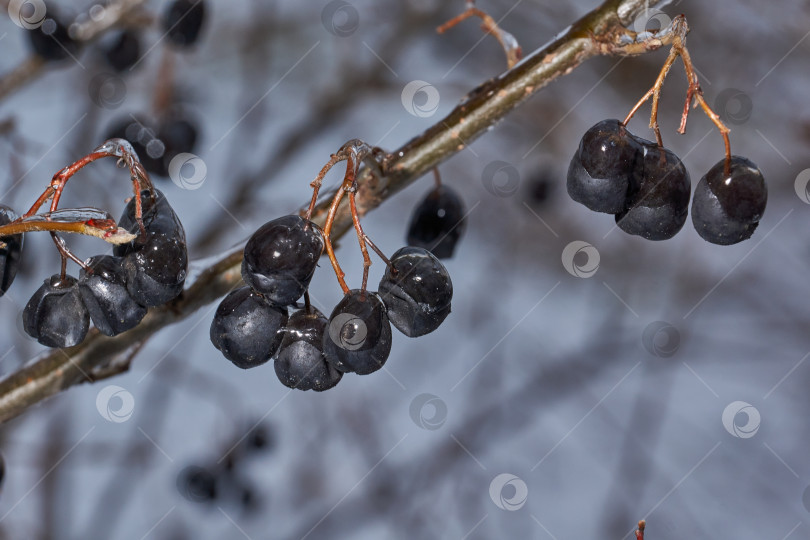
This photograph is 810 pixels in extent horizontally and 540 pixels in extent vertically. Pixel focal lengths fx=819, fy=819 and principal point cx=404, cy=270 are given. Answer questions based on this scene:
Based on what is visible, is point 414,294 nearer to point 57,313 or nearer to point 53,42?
point 57,313

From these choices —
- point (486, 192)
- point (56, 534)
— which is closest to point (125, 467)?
point (56, 534)

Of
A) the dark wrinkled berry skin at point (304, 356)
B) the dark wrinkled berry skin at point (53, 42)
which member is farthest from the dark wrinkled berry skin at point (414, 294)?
the dark wrinkled berry skin at point (53, 42)

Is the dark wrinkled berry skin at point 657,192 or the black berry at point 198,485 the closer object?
the dark wrinkled berry skin at point 657,192

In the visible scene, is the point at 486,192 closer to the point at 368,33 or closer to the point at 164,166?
the point at 368,33

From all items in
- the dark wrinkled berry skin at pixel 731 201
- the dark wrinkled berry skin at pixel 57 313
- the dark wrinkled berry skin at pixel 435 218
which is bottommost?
the dark wrinkled berry skin at pixel 57 313

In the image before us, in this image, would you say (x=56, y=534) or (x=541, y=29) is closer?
(x=56, y=534)

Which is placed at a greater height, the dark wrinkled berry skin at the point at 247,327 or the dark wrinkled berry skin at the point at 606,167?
the dark wrinkled berry skin at the point at 606,167

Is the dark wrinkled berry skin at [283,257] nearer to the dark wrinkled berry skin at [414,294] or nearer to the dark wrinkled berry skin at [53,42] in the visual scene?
the dark wrinkled berry skin at [414,294]

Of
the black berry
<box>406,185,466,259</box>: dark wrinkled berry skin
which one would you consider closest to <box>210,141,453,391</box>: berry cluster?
<box>406,185,466,259</box>: dark wrinkled berry skin
